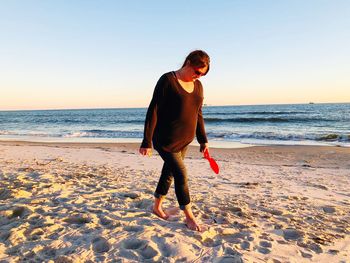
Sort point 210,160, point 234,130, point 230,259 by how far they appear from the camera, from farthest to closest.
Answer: point 234,130 → point 210,160 → point 230,259

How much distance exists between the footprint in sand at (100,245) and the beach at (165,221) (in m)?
0.01

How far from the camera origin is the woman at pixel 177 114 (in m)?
2.83

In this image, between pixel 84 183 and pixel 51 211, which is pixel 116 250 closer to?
pixel 51 211

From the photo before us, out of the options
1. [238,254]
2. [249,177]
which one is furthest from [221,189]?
[238,254]

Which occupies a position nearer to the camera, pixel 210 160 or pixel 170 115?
pixel 170 115

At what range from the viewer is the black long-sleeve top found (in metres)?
2.83

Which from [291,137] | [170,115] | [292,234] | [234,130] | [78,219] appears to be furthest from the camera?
[234,130]

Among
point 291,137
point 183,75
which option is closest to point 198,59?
Result: point 183,75

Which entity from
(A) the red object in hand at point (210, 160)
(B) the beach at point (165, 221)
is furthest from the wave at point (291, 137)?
(A) the red object in hand at point (210, 160)

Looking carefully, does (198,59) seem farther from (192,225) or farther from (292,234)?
(292,234)

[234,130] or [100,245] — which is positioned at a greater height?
[100,245]

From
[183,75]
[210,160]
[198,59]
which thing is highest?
[198,59]

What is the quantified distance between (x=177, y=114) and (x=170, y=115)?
0.06 meters

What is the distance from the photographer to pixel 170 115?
288 centimetres
